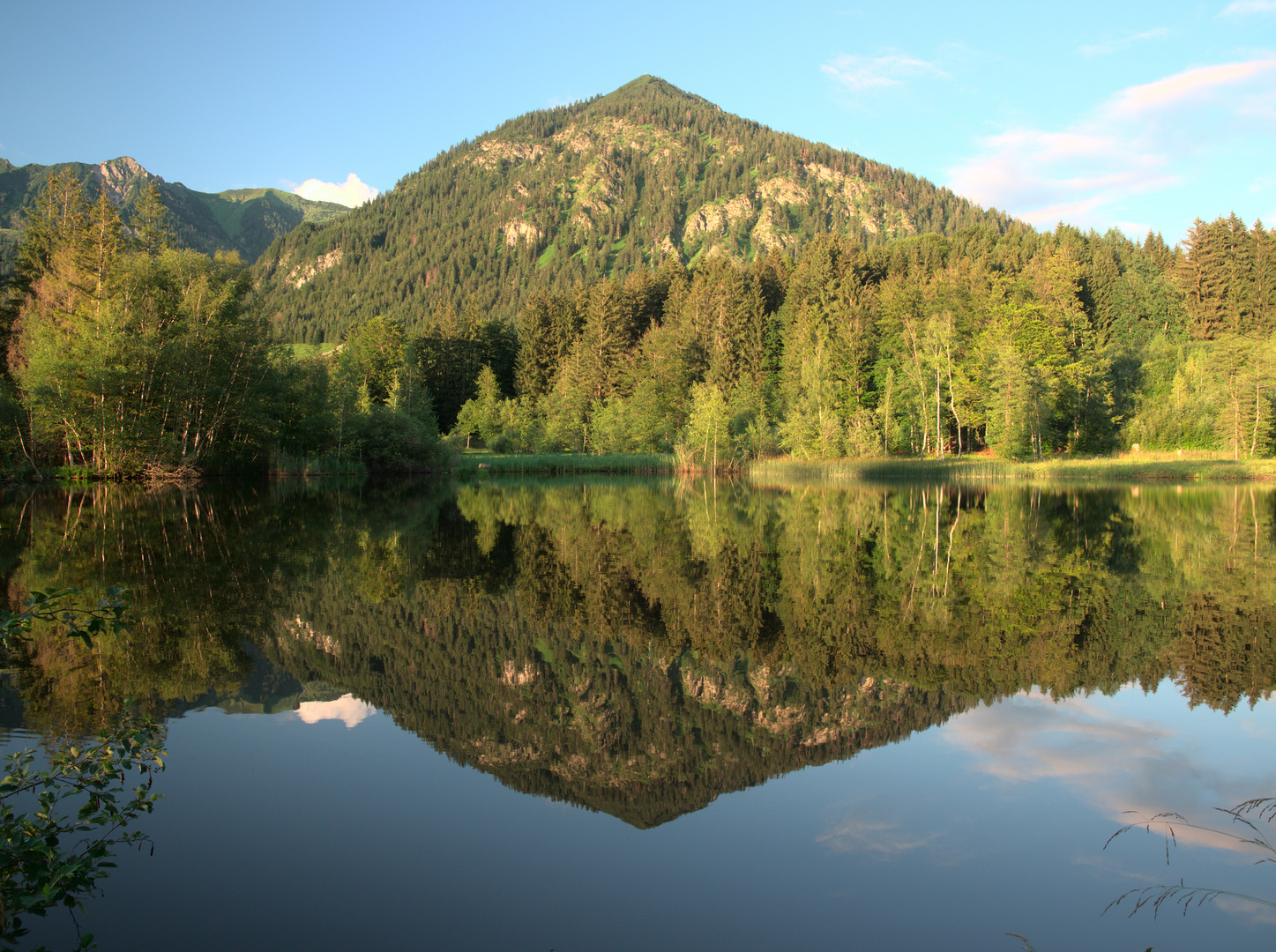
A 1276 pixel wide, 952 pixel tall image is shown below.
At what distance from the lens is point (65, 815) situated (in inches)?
136

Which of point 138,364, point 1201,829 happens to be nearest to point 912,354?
point 138,364

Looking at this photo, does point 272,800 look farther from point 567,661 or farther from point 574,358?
point 574,358

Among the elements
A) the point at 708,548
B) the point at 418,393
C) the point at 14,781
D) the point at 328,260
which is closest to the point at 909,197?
the point at 328,260

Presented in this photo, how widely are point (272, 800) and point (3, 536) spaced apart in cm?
1280

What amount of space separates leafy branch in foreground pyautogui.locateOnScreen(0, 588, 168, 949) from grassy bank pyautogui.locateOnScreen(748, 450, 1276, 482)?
38016mm

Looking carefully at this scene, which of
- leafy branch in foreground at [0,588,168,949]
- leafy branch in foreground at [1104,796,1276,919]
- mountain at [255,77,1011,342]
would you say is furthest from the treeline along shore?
mountain at [255,77,1011,342]

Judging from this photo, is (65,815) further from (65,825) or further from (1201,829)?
(1201,829)

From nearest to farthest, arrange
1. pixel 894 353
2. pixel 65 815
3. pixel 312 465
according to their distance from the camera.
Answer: pixel 65 815
pixel 312 465
pixel 894 353

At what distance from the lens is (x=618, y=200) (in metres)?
172

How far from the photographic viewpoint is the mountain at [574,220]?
137 meters

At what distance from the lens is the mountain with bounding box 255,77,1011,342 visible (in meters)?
137

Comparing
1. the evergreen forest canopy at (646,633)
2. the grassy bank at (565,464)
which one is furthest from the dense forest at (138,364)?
the evergreen forest canopy at (646,633)

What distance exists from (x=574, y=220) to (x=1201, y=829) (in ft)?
556

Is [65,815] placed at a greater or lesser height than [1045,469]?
lesser
